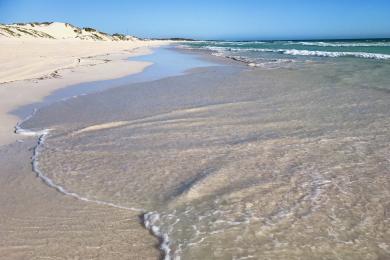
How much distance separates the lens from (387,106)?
7.88 m

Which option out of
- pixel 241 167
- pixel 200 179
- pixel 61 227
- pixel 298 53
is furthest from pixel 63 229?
pixel 298 53

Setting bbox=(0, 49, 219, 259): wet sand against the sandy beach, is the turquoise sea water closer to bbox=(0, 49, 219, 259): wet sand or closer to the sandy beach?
the sandy beach

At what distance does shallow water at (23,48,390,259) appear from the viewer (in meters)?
3.32

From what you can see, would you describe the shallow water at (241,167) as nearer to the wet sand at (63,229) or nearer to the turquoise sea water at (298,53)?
the wet sand at (63,229)

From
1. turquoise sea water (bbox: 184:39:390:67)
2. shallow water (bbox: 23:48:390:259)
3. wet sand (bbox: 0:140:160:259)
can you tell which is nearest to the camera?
wet sand (bbox: 0:140:160:259)

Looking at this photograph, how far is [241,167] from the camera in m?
4.91

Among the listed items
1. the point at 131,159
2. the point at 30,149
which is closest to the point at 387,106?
the point at 131,159

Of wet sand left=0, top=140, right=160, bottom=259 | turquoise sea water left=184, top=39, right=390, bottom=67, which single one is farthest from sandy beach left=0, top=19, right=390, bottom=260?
turquoise sea water left=184, top=39, right=390, bottom=67

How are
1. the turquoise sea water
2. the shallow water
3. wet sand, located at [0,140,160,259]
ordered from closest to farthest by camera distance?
wet sand, located at [0,140,160,259] → the shallow water → the turquoise sea water

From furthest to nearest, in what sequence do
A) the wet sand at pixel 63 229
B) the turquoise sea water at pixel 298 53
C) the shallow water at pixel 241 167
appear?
the turquoise sea water at pixel 298 53, the shallow water at pixel 241 167, the wet sand at pixel 63 229

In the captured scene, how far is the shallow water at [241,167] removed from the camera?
10.9 ft

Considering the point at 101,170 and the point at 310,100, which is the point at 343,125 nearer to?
the point at 310,100

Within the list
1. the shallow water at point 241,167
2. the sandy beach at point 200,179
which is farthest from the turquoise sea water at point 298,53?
the sandy beach at point 200,179

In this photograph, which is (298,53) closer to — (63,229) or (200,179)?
(200,179)
